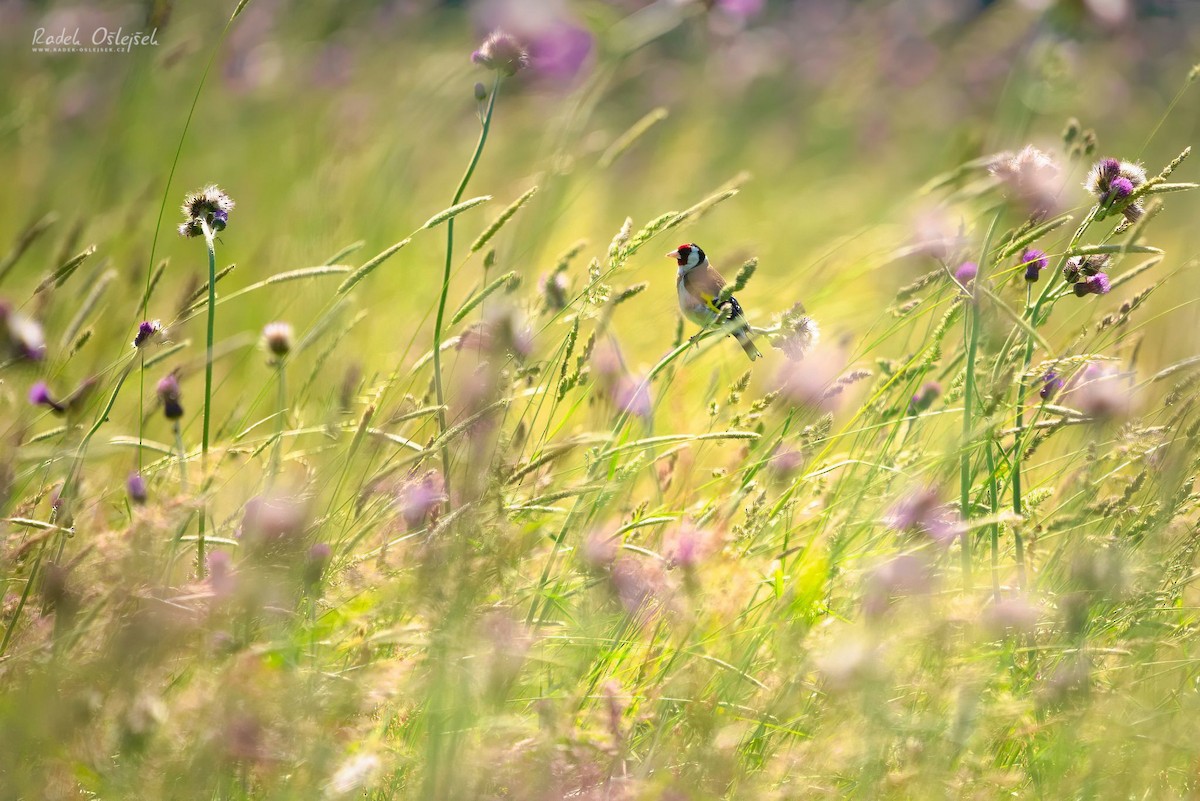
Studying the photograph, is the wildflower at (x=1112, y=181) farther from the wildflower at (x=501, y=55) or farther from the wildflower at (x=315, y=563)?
the wildflower at (x=315, y=563)

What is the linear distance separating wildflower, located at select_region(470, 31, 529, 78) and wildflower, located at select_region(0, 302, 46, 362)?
30.4 inches

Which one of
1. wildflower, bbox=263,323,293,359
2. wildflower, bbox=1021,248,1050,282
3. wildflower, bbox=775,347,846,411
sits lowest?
wildflower, bbox=775,347,846,411

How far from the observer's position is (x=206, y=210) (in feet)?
4.45

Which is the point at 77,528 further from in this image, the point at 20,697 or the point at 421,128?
the point at 421,128

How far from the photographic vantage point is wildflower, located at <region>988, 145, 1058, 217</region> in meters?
1.42

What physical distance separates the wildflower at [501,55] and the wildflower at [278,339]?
0.51 meters

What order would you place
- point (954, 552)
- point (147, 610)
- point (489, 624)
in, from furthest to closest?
point (954, 552), point (489, 624), point (147, 610)

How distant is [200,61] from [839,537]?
312 cm

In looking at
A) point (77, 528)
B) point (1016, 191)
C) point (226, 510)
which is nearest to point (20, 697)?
point (77, 528)

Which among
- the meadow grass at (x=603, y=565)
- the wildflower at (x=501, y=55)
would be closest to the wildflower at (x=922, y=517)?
the meadow grass at (x=603, y=565)

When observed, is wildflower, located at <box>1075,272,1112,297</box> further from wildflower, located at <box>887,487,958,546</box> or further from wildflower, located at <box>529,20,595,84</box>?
wildflower, located at <box>529,20,595,84</box>

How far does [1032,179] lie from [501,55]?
806 mm

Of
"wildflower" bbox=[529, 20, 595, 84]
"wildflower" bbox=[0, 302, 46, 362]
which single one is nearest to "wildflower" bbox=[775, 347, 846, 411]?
"wildflower" bbox=[0, 302, 46, 362]

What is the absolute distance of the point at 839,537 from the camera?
4.27 ft
